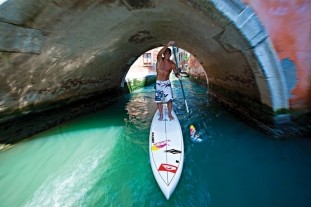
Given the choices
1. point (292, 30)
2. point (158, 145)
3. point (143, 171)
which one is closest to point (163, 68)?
point (158, 145)

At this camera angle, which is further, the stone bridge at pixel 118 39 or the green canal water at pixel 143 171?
the stone bridge at pixel 118 39

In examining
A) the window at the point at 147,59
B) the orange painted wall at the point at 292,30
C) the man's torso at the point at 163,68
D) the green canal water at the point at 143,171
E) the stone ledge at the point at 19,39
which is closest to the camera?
the green canal water at the point at 143,171

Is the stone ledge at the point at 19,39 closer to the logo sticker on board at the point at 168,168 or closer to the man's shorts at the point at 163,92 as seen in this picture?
the man's shorts at the point at 163,92

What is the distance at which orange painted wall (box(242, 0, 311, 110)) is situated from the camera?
316cm

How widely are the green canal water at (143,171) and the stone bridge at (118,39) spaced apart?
0.63 meters

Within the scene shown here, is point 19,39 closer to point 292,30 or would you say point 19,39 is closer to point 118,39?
point 118,39

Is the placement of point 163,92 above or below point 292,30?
below

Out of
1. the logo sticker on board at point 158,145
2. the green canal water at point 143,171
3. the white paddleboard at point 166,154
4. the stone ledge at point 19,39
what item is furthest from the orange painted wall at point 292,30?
the stone ledge at point 19,39

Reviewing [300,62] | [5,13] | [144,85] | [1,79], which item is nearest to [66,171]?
[1,79]

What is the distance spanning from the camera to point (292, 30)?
131 inches

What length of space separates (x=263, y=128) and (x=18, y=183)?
183 inches

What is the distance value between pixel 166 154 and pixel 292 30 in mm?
3144

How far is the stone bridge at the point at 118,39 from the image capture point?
110 inches

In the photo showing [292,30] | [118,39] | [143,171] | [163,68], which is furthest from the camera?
[118,39]
